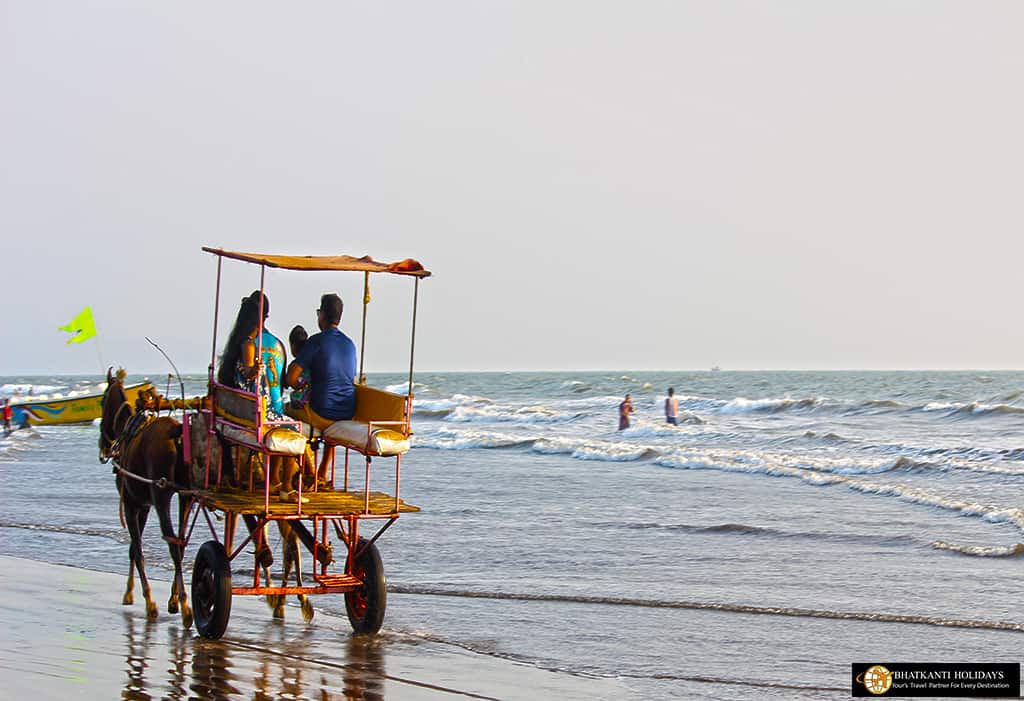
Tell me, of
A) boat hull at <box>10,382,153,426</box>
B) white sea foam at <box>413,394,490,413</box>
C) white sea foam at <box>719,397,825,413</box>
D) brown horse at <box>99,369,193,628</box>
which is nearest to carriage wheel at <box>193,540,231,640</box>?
brown horse at <box>99,369,193,628</box>

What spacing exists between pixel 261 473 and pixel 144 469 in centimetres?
133

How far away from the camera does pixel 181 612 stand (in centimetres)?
945

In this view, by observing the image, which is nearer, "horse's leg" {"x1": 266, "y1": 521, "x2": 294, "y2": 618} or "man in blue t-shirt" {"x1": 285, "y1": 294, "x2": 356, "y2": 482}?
"man in blue t-shirt" {"x1": 285, "y1": 294, "x2": 356, "y2": 482}

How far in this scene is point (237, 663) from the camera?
785 cm

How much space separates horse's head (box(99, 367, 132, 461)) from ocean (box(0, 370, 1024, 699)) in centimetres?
134

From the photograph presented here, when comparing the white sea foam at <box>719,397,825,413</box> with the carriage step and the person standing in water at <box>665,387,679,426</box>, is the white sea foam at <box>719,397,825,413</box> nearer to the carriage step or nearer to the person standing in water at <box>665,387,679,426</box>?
the person standing in water at <box>665,387,679,426</box>

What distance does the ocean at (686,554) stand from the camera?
8.88 metres

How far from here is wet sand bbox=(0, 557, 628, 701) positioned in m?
7.07

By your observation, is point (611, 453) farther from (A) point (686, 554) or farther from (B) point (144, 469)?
(B) point (144, 469)

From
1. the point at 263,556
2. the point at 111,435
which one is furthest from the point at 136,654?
the point at 111,435

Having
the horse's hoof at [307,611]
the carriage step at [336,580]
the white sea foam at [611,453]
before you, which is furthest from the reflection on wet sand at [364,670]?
the white sea foam at [611,453]

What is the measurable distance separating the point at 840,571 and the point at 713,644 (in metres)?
3.76

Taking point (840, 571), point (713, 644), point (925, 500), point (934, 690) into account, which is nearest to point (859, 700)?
point (934, 690)

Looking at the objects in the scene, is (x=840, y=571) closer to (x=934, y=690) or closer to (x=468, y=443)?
(x=934, y=690)
